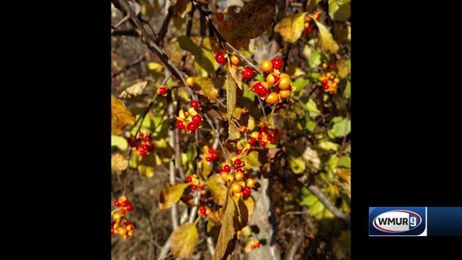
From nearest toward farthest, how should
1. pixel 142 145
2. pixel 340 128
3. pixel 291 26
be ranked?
pixel 291 26
pixel 142 145
pixel 340 128

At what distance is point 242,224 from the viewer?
88 cm

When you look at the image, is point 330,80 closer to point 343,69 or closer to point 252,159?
point 343,69

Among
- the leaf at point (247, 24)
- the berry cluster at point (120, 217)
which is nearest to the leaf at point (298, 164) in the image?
the berry cluster at point (120, 217)

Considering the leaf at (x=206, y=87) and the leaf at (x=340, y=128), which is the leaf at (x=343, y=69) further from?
the leaf at (x=206, y=87)

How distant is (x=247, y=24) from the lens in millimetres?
957

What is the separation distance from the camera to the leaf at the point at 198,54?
52.9 inches

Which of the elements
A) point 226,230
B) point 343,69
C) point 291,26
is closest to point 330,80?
point 343,69

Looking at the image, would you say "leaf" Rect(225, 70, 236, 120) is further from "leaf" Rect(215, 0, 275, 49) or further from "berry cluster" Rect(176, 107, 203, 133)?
"berry cluster" Rect(176, 107, 203, 133)

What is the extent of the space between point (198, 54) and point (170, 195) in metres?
0.52
